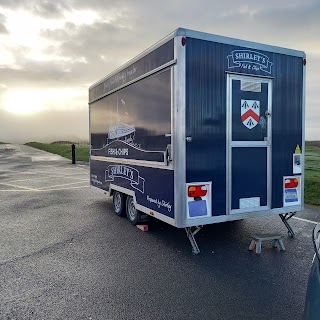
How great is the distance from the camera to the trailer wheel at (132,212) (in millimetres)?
6961

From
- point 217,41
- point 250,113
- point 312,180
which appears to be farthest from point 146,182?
point 312,180

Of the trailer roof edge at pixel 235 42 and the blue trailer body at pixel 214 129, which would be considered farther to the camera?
the blue trailer body at pixel 214 129

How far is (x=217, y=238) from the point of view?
6320mm

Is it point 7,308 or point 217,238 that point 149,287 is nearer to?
point 7,308

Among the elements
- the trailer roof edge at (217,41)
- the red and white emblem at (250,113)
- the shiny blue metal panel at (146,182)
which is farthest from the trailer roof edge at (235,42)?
the shiny blue metal panel at (146,182)

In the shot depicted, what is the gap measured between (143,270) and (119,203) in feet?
10.8

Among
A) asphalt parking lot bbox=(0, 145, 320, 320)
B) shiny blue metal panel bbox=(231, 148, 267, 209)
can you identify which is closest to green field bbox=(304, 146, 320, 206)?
asphalt parking lot bbox=(0, 145, 320, 320)

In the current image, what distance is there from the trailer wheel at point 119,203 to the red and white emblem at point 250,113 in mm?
3382

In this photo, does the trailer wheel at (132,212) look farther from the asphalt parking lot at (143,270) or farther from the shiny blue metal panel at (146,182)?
the shiny blue metal panel at (146,182)

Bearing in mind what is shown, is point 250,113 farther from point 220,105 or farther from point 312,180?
point 312,180

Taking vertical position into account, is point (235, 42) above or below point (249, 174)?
above

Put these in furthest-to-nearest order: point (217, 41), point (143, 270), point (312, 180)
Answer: point (312, 180)
point (217, 41)
point (143, 270)

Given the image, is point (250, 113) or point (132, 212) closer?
point (250, 113)

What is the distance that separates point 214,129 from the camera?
5.47 meters
